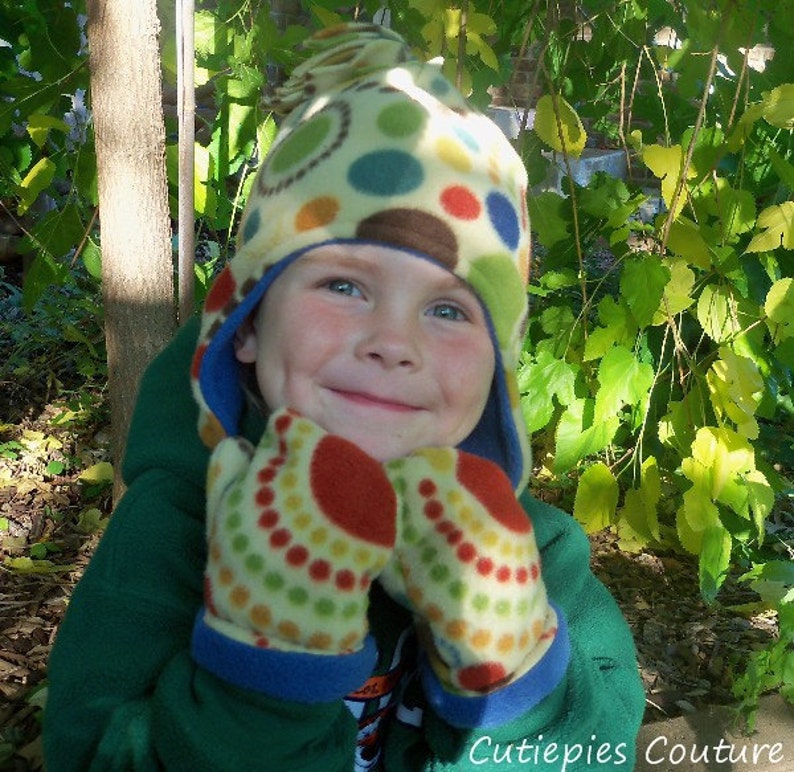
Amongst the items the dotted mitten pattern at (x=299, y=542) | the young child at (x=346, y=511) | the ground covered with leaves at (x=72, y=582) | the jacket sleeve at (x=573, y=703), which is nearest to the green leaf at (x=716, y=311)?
the ground covered with leaves at (x=72, y=582)

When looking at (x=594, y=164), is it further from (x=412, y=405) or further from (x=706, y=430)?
(x=412, y=405)

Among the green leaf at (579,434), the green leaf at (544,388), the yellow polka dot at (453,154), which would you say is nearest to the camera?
the yellow polka dot at (453,154)

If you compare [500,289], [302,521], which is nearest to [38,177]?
[500,289]

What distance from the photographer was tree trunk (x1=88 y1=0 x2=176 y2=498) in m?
1.90

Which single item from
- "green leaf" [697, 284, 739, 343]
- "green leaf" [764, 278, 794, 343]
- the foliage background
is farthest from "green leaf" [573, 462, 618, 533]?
"green leaf" [764, 278, 794, 343]

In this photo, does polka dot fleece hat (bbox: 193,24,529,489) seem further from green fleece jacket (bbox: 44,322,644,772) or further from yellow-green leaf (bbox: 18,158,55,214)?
yellow-green leaf (bbox: 18,158,55,214)

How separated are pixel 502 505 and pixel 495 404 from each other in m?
0.24

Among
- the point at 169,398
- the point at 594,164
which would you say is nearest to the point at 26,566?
the point at 169,398

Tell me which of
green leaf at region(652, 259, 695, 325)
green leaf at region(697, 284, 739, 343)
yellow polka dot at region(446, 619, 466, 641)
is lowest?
green leaf at region(697, 284, 739, 343)

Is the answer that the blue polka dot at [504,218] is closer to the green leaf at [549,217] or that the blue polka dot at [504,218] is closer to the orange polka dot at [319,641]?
the orange polka dot at [319,641]

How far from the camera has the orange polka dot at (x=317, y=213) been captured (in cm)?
111

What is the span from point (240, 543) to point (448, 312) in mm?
381

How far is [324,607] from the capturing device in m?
0.95

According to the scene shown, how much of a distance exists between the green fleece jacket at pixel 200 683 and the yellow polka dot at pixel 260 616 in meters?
0.07
